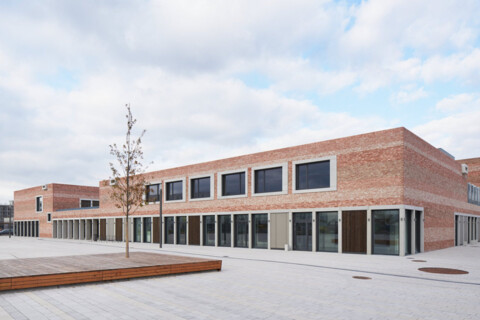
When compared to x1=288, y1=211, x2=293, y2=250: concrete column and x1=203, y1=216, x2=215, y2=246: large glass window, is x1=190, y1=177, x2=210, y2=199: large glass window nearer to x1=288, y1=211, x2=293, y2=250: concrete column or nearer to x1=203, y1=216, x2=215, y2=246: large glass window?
x1=203, y1=216, x2=215, y2=246: large glass window

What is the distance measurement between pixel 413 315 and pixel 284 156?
1985 centimetres

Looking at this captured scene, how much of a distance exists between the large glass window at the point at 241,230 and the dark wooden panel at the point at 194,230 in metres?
4.47

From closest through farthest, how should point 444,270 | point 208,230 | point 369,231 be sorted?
point 444,270, point 369,231, point 208,230

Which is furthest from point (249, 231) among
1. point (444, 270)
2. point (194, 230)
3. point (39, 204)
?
point (39, 204)

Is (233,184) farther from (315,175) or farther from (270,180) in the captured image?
(315,175)

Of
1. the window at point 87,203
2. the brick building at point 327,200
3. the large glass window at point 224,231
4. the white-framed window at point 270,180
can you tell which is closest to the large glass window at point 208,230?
the brick building at point 327,200

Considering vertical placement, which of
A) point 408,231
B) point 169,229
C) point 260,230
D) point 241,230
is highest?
point 408,231

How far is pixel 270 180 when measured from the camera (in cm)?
2925

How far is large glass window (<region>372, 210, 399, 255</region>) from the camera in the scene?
2217 cm

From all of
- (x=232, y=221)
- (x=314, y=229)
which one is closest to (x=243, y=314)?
(x=314, y=229)

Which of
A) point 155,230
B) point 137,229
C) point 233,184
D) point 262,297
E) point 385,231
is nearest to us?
point 262,297

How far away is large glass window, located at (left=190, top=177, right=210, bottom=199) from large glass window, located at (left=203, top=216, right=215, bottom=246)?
80.0 inches

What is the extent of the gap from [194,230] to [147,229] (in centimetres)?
765

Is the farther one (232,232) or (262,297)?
(232,232)
